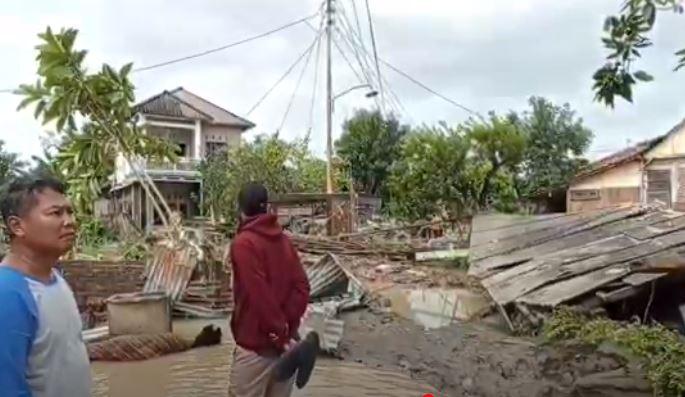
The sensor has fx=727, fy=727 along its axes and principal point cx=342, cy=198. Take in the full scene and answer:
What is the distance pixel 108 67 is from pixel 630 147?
1578 cm

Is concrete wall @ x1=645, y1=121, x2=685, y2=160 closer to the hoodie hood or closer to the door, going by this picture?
the door

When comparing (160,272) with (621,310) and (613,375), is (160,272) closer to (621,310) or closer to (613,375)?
(621,310)

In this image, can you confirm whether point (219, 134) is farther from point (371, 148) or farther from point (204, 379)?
point (204, 379)

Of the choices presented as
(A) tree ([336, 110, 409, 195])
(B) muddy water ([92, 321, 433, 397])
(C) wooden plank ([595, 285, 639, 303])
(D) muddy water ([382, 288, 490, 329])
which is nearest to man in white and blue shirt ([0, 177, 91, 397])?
(B) muddy water ([92, 321, 433, 397])

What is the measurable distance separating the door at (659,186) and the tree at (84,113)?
43.5ft

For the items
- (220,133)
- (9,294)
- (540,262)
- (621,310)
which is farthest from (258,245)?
(220,133)

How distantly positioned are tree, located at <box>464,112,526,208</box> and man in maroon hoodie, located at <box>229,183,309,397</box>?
14.9 m

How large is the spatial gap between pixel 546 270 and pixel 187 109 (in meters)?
25.9

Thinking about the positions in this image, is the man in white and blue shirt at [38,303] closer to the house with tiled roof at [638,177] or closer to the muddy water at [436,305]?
the muddy water at [436,305]

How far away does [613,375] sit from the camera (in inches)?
229

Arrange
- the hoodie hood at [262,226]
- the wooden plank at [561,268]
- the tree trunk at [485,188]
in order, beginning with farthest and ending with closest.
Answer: the tree trunk at [485,188], the wooden plank at [561,268], the hoodie hood at [262,226]

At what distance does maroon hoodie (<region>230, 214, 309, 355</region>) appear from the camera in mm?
3588

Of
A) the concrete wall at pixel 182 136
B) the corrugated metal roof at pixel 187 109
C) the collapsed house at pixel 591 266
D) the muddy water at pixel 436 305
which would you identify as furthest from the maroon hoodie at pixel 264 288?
the concrete wall at pixel 182 136

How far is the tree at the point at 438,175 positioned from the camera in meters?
A: 18.0
